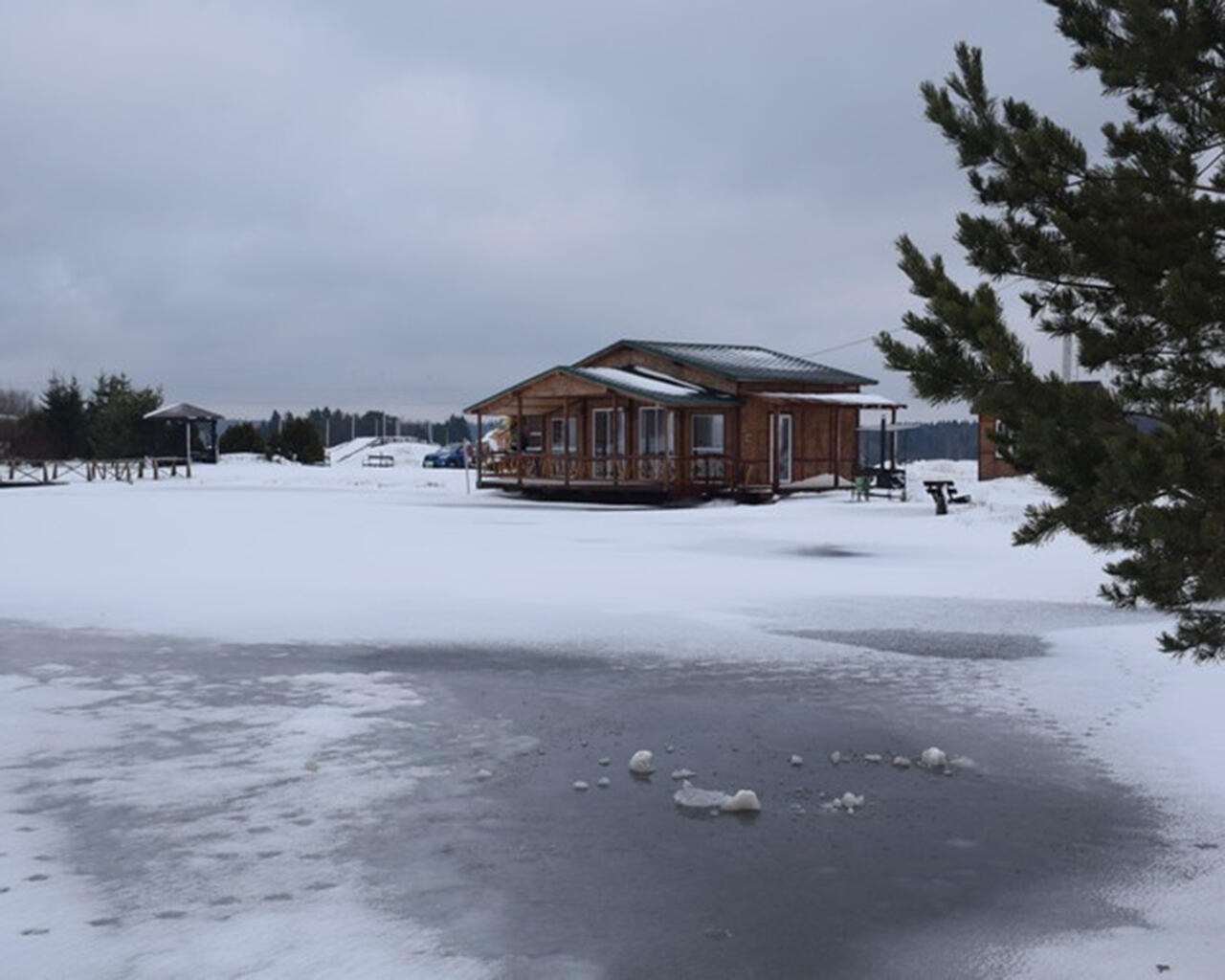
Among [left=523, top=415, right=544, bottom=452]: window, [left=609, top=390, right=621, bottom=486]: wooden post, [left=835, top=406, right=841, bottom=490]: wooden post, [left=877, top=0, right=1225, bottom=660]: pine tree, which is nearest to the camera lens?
[left=877, top=0, right=1225, bottom=660]: pine tree

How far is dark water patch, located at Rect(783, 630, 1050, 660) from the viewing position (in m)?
10.8

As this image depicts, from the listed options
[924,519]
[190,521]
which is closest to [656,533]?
[924,519]

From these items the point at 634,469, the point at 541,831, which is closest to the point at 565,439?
the point at 634,469

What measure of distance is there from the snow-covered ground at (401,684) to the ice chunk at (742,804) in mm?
642

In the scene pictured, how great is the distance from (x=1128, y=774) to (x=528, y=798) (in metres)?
3.22

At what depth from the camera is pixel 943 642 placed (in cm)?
1140

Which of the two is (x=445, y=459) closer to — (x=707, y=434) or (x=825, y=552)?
(x=707, y=434)

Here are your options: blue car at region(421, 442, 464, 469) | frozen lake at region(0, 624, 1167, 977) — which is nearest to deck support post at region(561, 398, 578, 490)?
blue car at region(421, 442, 464, 469)

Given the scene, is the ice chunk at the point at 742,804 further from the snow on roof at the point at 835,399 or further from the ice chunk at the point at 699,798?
the snow on roof at the point at 835,399

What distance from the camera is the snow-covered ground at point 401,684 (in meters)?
4.63

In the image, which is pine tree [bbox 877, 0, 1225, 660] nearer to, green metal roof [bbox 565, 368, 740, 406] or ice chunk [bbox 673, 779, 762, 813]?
ice chunk [bbox 673, 779, 762, 813]

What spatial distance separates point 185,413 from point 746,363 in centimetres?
2926

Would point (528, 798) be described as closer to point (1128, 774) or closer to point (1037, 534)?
point (1037, 534)

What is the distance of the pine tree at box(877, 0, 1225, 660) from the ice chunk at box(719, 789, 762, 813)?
1.86 metres
